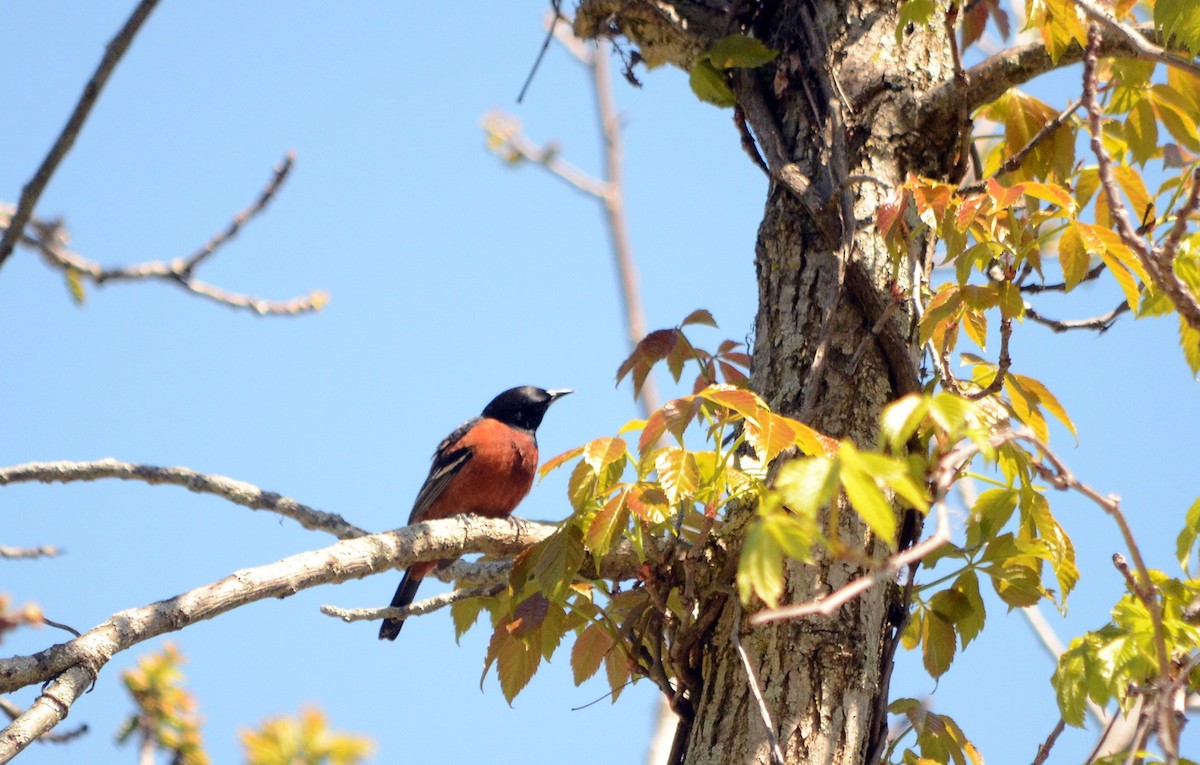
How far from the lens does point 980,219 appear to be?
2.75 m

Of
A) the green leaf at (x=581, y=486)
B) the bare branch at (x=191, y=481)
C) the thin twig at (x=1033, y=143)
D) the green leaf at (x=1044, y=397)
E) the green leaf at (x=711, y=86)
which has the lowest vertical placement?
the green leaf at (x=581, y=486)

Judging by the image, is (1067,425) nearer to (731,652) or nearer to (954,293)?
(954,293)

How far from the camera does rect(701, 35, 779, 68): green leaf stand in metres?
3.60

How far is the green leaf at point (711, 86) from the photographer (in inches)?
148

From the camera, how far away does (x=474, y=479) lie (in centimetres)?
607

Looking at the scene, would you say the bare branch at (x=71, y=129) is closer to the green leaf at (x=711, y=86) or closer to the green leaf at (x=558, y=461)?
the green leaf at (x=558, y=461)

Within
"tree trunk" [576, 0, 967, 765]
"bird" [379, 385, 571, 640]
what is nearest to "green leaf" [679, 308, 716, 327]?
"tree trunk" [576, 0, 967, 765]

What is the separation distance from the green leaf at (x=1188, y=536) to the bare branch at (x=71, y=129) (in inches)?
93.3

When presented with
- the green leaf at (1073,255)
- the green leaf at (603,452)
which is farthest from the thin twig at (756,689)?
the green leaf at (1073,255)

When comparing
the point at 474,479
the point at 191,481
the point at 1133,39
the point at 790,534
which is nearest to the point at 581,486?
the point at 790,534

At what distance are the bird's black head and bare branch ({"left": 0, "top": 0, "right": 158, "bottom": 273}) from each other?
529 centimetres

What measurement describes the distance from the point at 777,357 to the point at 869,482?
1565mm

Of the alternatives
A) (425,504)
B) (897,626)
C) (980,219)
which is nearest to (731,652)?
(897,626)

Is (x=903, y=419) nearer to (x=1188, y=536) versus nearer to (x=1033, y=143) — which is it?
(x=1188, y=536)
